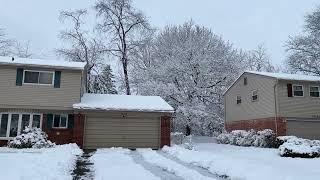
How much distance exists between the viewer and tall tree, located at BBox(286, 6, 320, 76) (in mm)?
41281

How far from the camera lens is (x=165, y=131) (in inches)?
1002

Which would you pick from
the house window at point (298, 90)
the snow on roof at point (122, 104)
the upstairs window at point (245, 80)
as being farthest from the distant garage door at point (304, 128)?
the snow on roof at point (122, 104)

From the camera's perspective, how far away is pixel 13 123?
24.2 m

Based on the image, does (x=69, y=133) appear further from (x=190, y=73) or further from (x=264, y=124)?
(x=190, y=73)

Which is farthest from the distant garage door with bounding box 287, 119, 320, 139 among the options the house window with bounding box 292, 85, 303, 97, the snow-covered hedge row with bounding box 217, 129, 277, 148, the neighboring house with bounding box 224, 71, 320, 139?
the house window with bounding box 292, 85, 303, 97

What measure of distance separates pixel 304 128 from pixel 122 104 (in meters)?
13.8

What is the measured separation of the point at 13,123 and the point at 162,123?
31.3 feet

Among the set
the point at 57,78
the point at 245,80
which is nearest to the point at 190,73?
the point at 245,80

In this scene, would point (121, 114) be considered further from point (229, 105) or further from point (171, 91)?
point (229, 105)

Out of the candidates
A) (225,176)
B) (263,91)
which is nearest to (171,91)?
(263,91)

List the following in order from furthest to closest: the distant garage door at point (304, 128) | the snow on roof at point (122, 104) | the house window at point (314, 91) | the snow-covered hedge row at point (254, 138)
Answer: the house window at point (314, 91)
the distant garage door at point (304, 128)
the snow-covered hedge row at point (254, 138)
the snow on roof at point (122, 104)

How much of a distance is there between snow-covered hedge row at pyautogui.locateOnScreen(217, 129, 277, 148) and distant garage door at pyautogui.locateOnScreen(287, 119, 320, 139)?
5.67 ft

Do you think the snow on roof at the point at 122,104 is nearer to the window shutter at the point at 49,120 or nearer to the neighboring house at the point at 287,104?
the window shutter at the point at 49,120

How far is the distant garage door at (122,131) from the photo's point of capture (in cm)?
2470
